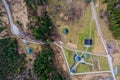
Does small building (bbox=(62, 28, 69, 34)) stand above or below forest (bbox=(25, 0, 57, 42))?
below

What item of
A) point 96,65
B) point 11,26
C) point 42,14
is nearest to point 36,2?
point 42,14

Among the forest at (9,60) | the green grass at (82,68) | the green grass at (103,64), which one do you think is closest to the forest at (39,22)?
the forest at (9,60)

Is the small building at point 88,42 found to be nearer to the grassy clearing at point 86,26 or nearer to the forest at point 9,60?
the grassy clearing at point 86,26

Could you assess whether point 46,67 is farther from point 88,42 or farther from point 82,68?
point 88,42

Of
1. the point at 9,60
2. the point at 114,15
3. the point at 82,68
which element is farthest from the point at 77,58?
the point at 9,60

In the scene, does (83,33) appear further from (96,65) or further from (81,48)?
(96,65)

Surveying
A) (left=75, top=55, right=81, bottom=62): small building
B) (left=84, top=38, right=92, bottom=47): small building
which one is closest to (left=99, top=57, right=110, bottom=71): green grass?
(left=84, top=38, right=92, bottom=47): small building

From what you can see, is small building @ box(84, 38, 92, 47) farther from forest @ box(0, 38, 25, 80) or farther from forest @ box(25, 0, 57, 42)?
forest @ box(0, 38, 25, 80)
